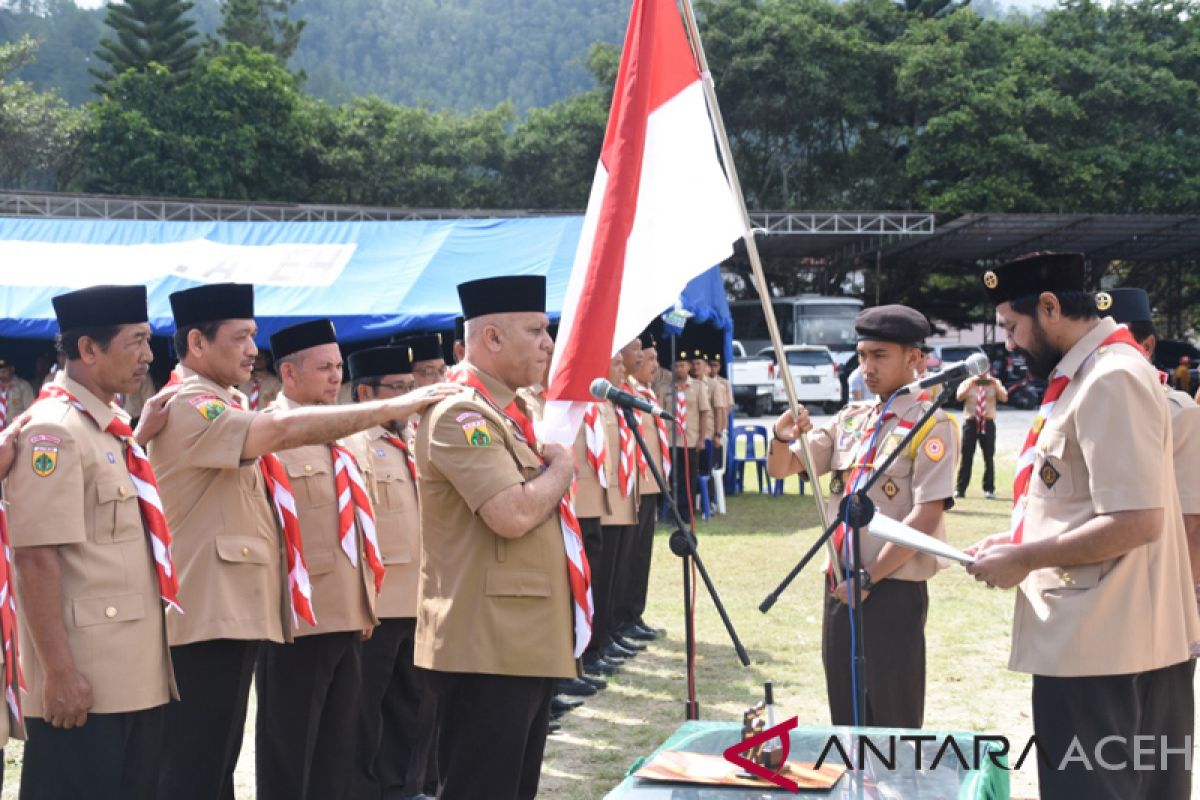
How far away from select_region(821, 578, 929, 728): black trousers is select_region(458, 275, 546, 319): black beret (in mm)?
1669

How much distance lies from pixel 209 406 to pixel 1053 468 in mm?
2620

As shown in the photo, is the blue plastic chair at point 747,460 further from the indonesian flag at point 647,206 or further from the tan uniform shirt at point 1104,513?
the tan uniform shirt at point 1104,513

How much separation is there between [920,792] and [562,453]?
149 centimetres

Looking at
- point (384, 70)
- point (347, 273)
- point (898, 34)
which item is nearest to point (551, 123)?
point (898, 34)

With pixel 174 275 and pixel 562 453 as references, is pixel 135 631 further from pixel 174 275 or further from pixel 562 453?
pixel 174 275

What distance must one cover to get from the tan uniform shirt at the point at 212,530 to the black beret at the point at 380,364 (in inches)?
60.5

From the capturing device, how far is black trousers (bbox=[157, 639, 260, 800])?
4.07 m

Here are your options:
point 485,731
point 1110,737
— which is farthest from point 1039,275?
point 485,731

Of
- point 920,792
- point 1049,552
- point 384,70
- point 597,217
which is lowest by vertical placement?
point 920,792

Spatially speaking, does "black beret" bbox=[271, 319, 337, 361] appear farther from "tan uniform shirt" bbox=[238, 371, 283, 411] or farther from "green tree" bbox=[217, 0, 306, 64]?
"green tree" bbox=[217, 0, 306, 64]

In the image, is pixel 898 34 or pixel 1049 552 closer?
pixel 1049 552

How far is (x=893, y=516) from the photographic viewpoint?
4617mm

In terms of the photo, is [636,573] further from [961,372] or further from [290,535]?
[961,372]

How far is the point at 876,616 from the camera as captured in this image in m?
4.59
